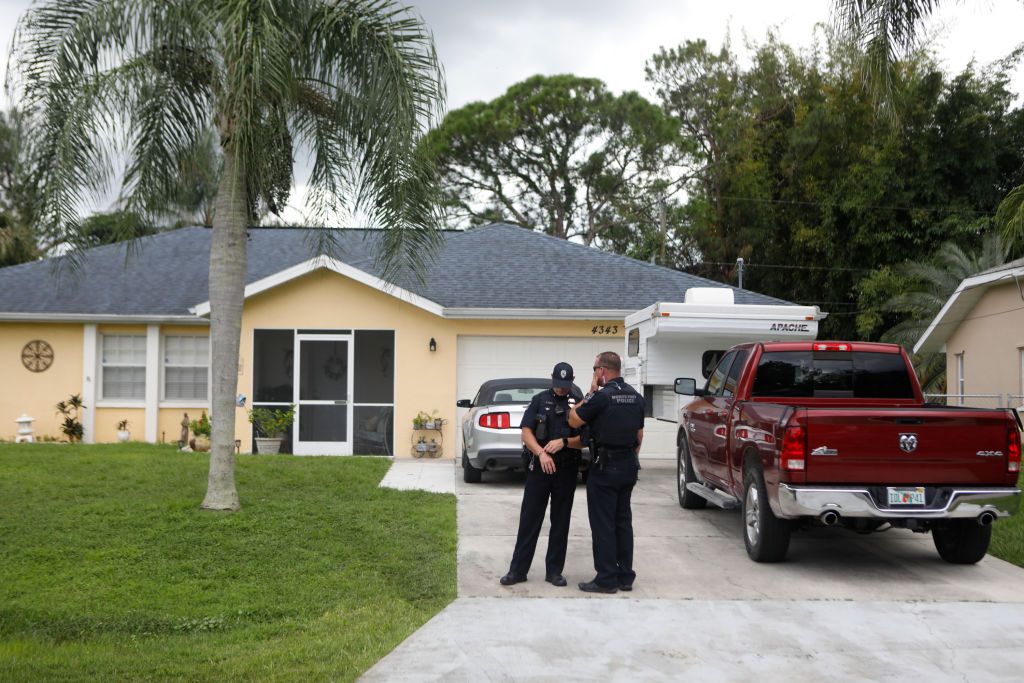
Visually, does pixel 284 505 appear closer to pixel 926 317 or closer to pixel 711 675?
pixel 711 675

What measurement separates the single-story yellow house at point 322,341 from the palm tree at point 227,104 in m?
6.95

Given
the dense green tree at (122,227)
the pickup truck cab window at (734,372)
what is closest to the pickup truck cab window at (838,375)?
the pickup truck cab window at (734,372)

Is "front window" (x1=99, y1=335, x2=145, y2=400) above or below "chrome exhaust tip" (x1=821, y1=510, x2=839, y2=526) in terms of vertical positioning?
above

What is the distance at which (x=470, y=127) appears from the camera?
38.8m

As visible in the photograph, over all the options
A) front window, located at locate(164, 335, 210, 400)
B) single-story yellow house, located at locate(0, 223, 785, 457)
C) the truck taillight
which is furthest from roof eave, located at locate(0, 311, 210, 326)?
the truck taillight

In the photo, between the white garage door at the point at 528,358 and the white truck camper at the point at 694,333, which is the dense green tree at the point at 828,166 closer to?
the white garage door at the point at 528,358

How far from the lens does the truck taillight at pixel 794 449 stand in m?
8.19

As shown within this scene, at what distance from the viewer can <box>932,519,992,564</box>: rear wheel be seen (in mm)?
8969

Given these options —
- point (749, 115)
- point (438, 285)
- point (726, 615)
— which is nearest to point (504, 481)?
point (438, 285)

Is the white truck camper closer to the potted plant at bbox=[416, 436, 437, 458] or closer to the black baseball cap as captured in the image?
the potted plant at bbox=[416, 436, 437, 458]

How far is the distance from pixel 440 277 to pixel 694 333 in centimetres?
732

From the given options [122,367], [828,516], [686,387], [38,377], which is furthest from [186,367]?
[828,516]

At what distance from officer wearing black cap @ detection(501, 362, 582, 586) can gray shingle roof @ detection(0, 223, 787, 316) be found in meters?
10.5

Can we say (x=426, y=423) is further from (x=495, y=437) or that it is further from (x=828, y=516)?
(x=828, y=516)
